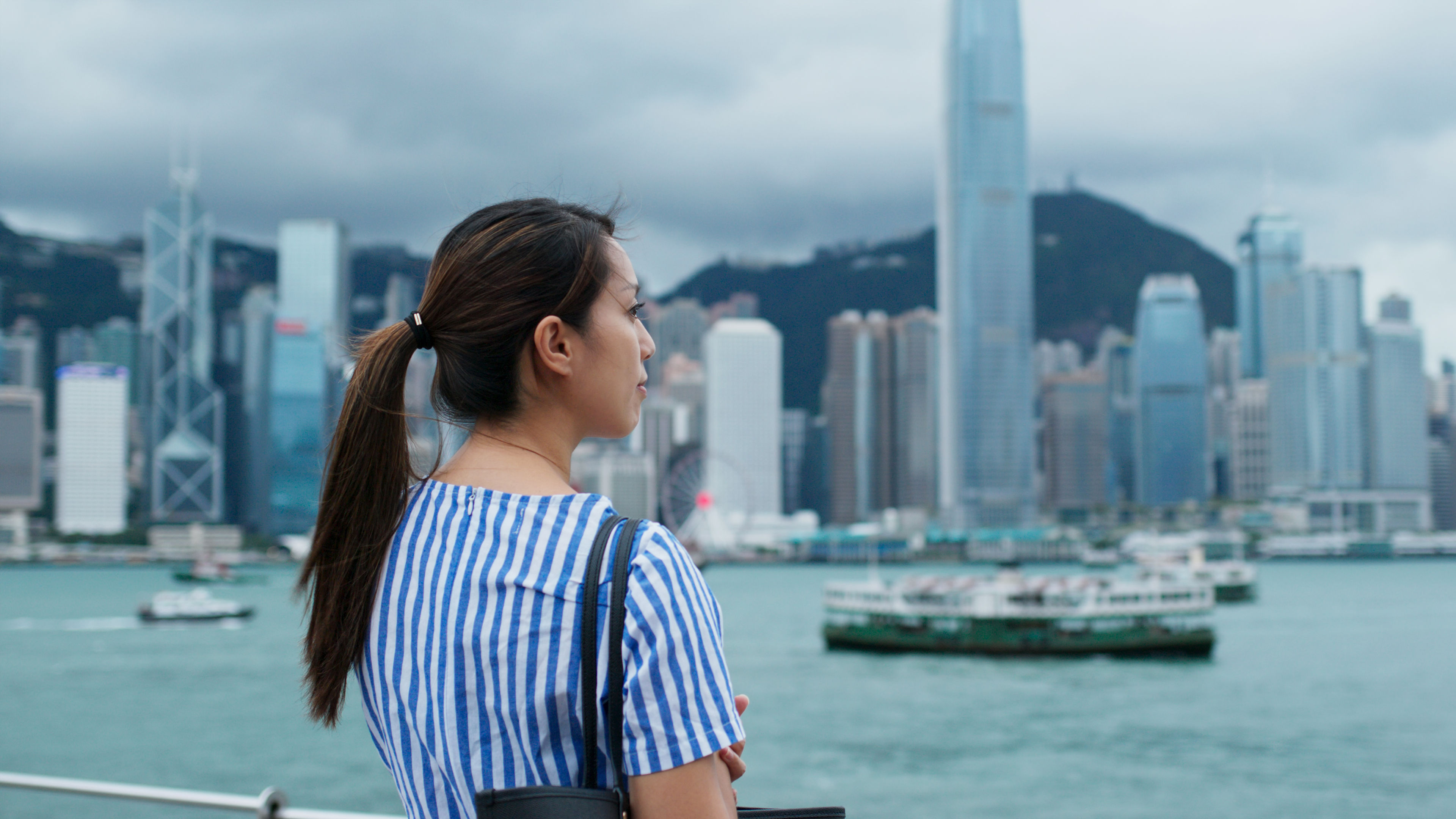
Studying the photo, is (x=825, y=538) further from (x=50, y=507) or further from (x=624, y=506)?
(x=50, y=507)

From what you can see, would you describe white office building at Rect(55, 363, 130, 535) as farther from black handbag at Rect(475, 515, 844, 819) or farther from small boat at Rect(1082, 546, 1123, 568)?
black handbag at Rect(475, 515, 844, 819)

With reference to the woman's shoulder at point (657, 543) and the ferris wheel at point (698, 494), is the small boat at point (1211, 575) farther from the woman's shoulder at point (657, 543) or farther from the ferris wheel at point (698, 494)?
the woman's shoulder at point (657, 543)

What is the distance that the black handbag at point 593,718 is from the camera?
2.24 ft

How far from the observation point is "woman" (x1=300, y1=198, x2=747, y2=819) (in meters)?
0.69

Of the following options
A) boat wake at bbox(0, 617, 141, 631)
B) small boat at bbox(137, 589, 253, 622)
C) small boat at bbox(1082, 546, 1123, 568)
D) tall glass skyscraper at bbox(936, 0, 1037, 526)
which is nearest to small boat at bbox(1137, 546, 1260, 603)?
small boat at bbox(1082, 546, 1123, 568)

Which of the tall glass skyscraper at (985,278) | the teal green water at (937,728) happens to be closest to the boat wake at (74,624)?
the teal green water at (937,728)

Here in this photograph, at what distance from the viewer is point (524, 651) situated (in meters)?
0.72

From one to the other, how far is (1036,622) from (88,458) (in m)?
83.6

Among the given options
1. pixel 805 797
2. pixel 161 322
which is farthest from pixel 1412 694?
pixel 161 322

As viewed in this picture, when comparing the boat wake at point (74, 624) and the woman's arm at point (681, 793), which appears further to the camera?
the boat wake at point (74, 624)

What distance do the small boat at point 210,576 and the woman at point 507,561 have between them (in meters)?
70.0

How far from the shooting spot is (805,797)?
15.9m

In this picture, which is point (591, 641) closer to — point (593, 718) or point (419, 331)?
point (593, 718)

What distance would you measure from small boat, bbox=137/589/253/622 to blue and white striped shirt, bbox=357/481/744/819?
4481 centimetres
